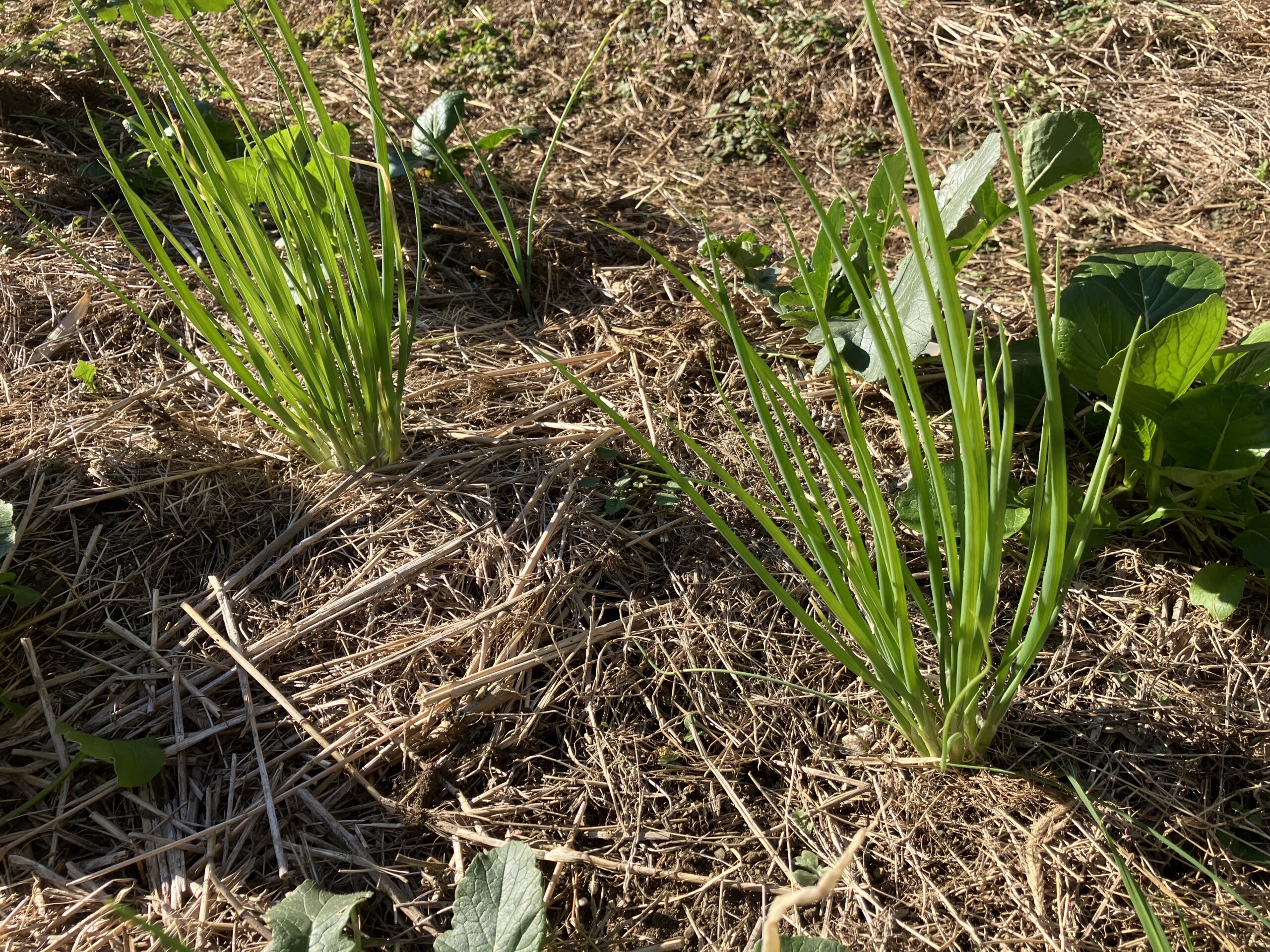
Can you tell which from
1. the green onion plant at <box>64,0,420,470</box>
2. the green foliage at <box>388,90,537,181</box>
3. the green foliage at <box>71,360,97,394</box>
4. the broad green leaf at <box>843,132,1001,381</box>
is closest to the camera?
the green onion plant at <box>64,0,420,470</box>

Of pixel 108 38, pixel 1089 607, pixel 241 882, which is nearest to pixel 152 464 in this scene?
pixel 241 882

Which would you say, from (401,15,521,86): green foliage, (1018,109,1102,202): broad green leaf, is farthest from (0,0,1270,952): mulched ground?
(401,15,521,86): green foliage

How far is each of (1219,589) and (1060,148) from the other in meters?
0.66

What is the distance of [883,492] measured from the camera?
1367 mm

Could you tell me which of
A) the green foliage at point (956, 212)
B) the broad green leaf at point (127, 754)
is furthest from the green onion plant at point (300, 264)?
the green foliage at point (956, 212)

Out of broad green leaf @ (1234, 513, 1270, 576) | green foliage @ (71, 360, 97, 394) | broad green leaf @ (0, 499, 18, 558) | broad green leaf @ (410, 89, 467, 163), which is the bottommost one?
broad green leaf @ (1234, 513, 1270, 576)

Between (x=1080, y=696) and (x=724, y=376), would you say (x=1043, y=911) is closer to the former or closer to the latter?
(x=1080, y=696)

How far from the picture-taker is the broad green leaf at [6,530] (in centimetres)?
116

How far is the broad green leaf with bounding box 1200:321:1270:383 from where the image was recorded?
46.8 inches

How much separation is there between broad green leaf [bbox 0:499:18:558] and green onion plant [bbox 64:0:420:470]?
314 mm

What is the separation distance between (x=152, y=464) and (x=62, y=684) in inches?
14.9

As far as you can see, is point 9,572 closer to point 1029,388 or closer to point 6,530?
point 6,530

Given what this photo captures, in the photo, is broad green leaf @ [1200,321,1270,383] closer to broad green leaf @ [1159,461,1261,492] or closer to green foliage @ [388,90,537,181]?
broad green leaf @ [1159,461,1261,492]

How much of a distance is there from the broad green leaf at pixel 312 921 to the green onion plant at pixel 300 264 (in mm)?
642
